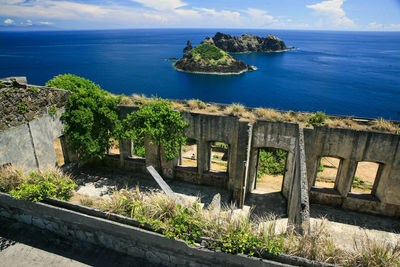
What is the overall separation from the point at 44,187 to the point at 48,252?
1.71 meters

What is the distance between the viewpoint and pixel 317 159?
12242 mm

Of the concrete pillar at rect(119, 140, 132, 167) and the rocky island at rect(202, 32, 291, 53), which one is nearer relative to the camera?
the concrete pillar at rect(119, 140, 132, 167)

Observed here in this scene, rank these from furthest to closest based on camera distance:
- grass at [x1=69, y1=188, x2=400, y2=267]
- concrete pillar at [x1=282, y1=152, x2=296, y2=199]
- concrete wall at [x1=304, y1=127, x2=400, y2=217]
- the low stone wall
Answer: concrete pillar at [x1=282, y1=152, x2=296, y2=199]
concrete wall at [x1=304, y1=127, x2=400, y2=217]
the low stone wall
grass at [x1=69, y1=188, x2=400, y2=267]

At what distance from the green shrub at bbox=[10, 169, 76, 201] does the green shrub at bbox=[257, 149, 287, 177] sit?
13.3 meters

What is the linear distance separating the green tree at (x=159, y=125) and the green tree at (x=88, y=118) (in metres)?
1.07

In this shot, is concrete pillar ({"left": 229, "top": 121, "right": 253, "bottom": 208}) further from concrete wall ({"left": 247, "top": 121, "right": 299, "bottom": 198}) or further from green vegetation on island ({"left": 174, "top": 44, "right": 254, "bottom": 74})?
green vegetation on island ({"left": 174, "top": 44, "right": 254, "bottom": 74})

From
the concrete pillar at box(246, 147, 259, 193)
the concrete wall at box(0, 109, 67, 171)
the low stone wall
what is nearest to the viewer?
the low stone wall

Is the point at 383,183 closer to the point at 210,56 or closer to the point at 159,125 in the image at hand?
the point at 159,125

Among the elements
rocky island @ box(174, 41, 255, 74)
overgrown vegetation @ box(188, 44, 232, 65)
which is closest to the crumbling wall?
rocky island @ box(174, 41, 255, 74)

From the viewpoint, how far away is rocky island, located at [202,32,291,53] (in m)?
116

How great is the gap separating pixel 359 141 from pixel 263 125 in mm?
4270

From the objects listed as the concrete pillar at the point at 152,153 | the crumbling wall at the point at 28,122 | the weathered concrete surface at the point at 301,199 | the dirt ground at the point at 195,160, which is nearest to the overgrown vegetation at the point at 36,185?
the crumbling wall at the point at 28,122

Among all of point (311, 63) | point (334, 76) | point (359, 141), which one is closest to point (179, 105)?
point (359, 141)

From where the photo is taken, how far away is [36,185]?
23.2 ft
